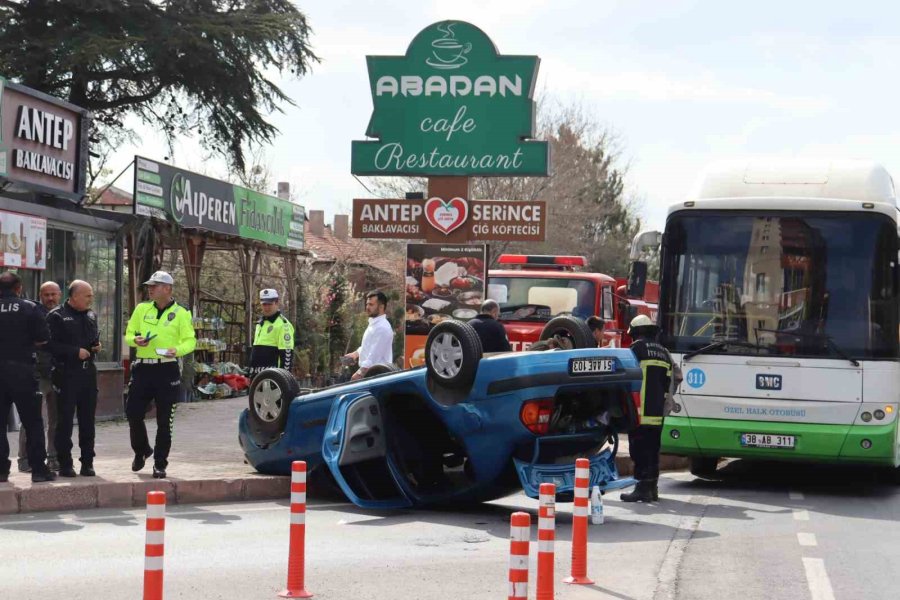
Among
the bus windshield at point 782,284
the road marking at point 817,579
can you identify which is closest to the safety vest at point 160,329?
the bus windshield at point 782,284

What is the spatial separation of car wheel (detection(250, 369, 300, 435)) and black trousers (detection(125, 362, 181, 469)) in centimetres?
73

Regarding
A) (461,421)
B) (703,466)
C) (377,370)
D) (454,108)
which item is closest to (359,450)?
(461,421)

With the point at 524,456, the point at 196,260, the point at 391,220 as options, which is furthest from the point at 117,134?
the point at 524,456

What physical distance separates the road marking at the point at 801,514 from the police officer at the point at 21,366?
253 inches

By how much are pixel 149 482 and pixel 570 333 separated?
12.8ft

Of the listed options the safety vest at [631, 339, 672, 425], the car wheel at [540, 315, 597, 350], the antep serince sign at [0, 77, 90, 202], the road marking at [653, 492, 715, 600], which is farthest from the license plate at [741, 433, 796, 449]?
the antep serince sign at [0, 77, 90, 202]

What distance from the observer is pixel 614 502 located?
13.1 metres

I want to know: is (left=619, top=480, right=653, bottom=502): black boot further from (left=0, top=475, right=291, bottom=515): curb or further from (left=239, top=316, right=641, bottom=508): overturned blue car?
(left=0, top=475, right=291, bottom=515): curb

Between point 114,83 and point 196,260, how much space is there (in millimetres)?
8912

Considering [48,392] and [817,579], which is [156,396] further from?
[817,579]

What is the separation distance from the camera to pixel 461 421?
36.3 ft

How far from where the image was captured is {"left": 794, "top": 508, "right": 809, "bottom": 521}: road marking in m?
12.0

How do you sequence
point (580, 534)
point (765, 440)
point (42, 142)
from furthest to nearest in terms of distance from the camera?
point (42, 142)
point (765, 440)
point (580, 534)

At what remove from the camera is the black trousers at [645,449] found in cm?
1280
